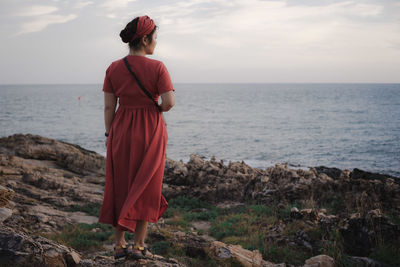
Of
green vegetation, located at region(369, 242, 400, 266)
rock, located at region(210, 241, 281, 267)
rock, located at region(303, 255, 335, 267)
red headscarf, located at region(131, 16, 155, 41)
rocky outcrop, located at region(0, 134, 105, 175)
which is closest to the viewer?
red headscarf, located at region(131, 16, 155, 41)

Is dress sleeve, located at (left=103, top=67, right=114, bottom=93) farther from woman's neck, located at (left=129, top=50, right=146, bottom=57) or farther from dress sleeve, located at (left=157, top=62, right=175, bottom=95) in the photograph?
dress sleeve, located at (left=157, top=62, right=175, bottom=95)

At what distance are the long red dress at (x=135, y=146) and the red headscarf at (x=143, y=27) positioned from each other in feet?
0.81

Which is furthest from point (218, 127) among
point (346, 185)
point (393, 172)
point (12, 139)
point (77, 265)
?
point (77, 265)

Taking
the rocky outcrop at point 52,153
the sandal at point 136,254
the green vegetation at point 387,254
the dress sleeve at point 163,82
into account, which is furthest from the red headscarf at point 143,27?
the rocky outcrop at point 52,153

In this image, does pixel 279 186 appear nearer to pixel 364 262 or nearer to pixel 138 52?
pixel 364 262

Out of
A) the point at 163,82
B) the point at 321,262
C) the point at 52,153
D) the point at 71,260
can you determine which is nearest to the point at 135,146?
the point at 163,82

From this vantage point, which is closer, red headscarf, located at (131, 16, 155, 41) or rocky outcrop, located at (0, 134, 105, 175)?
red headscarf, located at (131, 16, 155, 41)

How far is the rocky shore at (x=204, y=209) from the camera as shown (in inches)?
209

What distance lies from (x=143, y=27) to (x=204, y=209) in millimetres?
7765

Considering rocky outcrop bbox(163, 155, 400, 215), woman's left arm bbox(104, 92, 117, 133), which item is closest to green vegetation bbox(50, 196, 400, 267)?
rocky outcrop bbox(163, 155, 400, 215)

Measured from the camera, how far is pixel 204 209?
10.6m

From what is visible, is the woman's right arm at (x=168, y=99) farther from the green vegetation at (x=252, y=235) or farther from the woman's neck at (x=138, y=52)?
the green vegetation at (x=252, y=235)

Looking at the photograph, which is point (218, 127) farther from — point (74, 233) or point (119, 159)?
point (119, 159)

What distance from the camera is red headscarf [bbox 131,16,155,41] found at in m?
3.67
